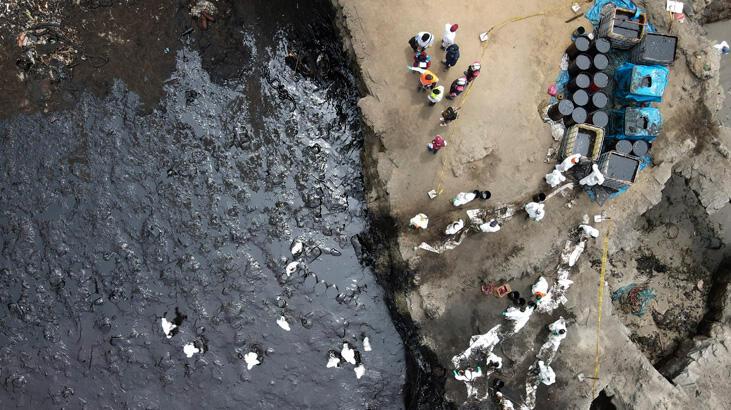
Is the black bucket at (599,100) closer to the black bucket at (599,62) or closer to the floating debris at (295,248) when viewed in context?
the black bucket at (599,62)

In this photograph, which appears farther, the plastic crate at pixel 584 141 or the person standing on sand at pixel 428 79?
the plastic crate at pixel 584 141

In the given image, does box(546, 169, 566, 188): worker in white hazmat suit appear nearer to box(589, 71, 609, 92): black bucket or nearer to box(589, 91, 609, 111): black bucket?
box(589, 91, 609, 111): black bucket

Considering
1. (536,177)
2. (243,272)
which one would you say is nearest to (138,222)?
(243,272)

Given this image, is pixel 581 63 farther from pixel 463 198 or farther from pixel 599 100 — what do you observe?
pixel 463 198

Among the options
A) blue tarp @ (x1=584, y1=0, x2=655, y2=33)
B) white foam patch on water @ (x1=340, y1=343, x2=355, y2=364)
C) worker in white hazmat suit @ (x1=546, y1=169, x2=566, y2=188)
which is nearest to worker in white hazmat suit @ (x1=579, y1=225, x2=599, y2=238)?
worker in white hazmat suit @ (x1=546, y1=169, x2=566, y2=188)

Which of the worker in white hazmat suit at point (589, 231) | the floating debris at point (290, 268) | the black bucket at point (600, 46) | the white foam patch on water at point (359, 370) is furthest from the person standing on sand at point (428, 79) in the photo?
the white foam patch on water at point (359, 370)

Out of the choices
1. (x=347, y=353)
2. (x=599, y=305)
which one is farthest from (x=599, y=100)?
(x=347, y=353)

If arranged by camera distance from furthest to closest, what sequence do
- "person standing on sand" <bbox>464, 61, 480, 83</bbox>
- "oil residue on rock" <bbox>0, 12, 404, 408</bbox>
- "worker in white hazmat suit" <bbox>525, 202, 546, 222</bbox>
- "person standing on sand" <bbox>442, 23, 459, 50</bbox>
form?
"oil residue on rock" <bbox>0, 12, 404, 408</bbox>
"worker in white hazmat suit" <bbox>525, 202, 546, 222</bbox>
"person standing on sand" <bbox>464, 61, 480, 83</bbox>
"person standing on sand" <bbox>442, 23, 459, 50</bbox>
